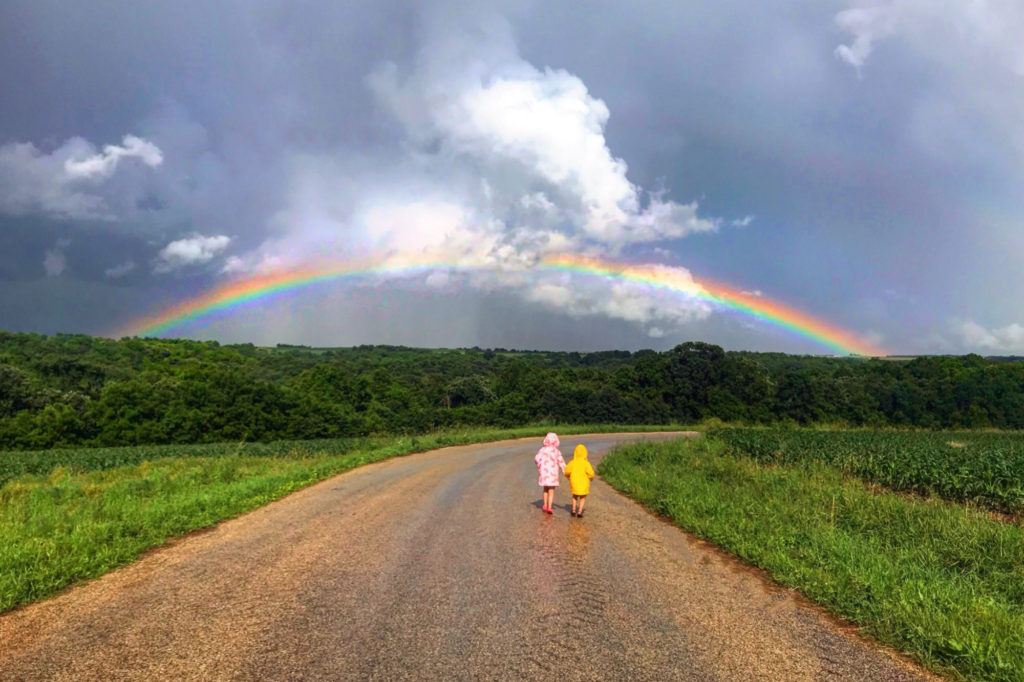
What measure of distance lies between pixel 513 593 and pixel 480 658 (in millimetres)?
1580

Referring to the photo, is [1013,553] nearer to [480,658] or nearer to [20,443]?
[480,658]

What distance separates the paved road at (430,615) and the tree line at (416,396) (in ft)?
139

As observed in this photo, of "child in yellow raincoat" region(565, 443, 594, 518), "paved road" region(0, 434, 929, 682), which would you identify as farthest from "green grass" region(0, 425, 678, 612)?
"child in yellow raincoat" region(565, 443, 594, 518)

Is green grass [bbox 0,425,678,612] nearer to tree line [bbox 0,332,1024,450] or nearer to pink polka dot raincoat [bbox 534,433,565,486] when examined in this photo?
pink polka dot raincoat [bbox 534,433,565,486]

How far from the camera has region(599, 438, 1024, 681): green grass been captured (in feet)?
15.5

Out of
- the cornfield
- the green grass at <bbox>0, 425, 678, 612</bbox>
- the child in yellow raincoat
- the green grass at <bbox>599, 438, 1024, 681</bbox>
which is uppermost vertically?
the child in yellow raincoat

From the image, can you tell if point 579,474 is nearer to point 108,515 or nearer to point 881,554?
point 881,554

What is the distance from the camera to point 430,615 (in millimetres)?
5148

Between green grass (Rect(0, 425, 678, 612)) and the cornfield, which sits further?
the cornfield

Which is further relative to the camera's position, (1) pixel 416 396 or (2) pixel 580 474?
(1) pixel 416 396

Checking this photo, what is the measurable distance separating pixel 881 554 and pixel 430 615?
6.05 meters

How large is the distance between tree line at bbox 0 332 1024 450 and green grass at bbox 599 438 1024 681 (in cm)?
3947

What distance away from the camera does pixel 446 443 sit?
2936 cm

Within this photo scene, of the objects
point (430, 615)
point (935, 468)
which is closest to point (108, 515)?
point (430, 615)
